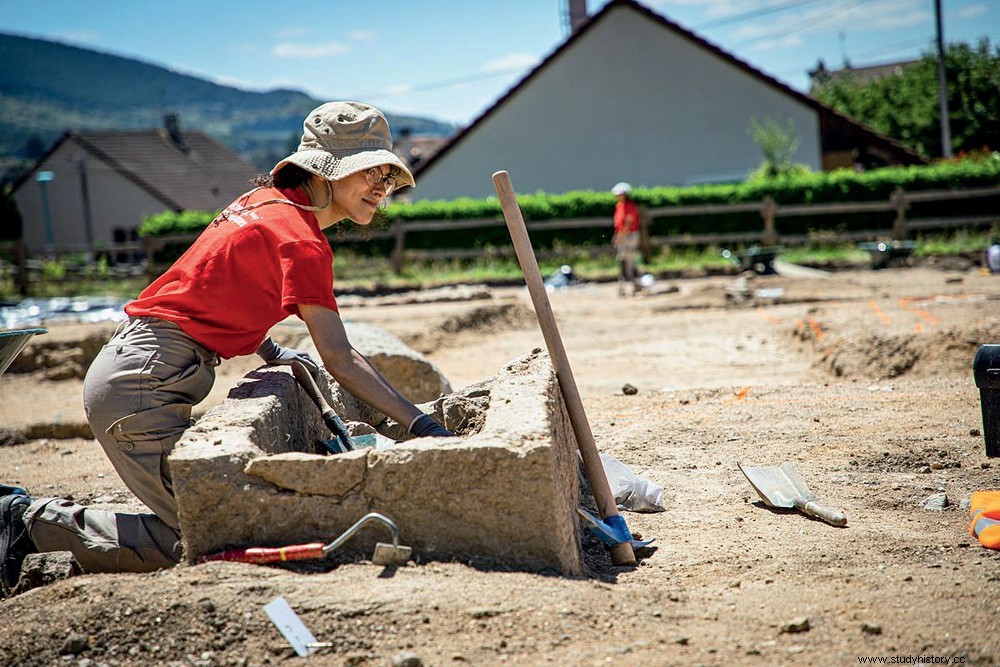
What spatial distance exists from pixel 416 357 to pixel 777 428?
2.80m

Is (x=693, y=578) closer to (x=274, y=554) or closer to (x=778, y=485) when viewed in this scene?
(x=778, y=485)

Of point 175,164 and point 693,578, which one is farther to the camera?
point 175,164

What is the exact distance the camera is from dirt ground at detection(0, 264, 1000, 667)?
2588mm

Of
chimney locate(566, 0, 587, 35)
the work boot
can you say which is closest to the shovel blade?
the work boot

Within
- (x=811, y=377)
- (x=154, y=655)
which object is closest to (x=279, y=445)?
(x=154, y=655)

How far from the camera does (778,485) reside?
4156mm

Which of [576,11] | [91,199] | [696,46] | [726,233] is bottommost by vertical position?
[726,233]

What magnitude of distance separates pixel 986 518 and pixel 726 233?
17.3 meters

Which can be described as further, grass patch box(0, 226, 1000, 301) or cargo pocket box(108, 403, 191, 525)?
grass patch box(0, 226, 1000, 301)

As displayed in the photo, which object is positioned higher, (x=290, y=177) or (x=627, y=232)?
(x=290, y=177)

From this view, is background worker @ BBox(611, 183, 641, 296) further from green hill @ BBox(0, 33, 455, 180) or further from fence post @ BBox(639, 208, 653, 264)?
green hill @ BBox(0, 33, 455, 180)

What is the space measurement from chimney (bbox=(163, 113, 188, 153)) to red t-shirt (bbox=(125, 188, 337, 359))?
5316 centimetres

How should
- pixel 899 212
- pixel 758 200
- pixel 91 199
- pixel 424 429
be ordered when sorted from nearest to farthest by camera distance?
pixel 424 429 → pixel 899 212 → pixel 758 200 → pixel 91 199

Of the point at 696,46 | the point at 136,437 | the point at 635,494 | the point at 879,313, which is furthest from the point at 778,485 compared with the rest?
the point at 696,46
